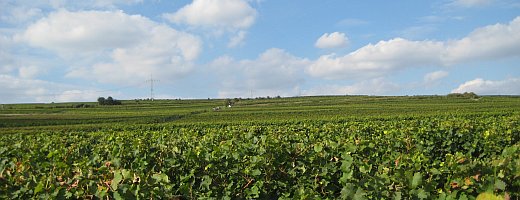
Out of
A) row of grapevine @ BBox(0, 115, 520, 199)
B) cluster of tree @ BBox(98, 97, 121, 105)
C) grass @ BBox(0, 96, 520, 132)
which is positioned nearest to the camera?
row of grapevine @ BBox(0, 115, 520, 199)

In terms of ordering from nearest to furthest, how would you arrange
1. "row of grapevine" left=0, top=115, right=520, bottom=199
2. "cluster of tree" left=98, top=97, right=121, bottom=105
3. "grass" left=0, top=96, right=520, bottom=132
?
"row of grapevine" left=0, top=115, right=520, bottom=199
"grass" left=0, top=96, right=520, bottom=132
"cluster of tree" left=98, top=97, right=121, bottom=105

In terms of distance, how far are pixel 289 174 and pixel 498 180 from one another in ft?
9.94

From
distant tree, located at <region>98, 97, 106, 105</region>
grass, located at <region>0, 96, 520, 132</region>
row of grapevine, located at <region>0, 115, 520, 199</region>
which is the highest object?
distant tree, located at <region>98, 97, 106, 105</region>

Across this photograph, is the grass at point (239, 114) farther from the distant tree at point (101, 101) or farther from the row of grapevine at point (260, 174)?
the row of grapevine at point (260, 174)


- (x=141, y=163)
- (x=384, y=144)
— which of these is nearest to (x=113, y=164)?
(x=141, y=163)

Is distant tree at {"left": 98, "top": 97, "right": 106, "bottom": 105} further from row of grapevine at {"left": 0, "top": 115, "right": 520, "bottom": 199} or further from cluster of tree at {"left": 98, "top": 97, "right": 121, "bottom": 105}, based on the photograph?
row of grapevine at {"left": 0, "top": 115, "right": 520, "bottom": 199}

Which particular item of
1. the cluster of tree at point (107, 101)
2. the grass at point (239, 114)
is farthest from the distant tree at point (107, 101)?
the grass at point (239, 114)

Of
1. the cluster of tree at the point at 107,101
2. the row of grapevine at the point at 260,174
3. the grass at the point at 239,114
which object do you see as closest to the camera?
the row of grapevine at the point at 260,174

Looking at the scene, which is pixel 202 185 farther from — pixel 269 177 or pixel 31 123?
pixel 31 123

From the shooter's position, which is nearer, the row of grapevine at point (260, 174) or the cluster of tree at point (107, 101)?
the row of grapevine at point (260, 174)

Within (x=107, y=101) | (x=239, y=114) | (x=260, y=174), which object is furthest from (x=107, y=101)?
(x=260, y=174)

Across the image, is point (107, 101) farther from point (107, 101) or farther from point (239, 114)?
point (239, 114)

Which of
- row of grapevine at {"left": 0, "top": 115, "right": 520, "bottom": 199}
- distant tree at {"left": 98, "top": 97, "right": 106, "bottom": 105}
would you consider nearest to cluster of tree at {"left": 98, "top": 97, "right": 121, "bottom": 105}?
distant tree at {"left": 98, "top": 97, "right": 106, "bottom": 105}

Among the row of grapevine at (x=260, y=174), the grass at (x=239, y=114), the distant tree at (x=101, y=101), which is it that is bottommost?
the grass at (x=239, y=114)
